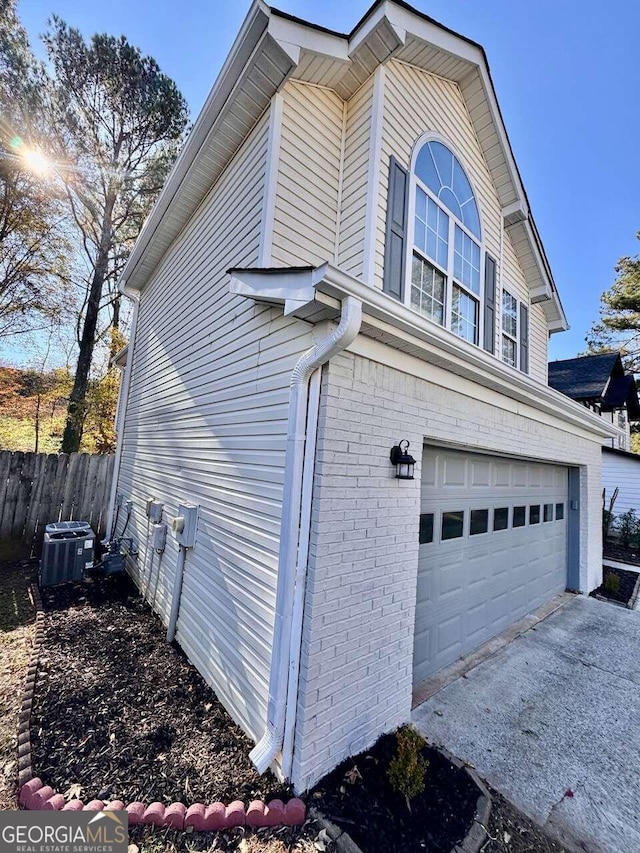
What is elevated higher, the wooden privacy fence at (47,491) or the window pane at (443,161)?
the window pane at (443,161)

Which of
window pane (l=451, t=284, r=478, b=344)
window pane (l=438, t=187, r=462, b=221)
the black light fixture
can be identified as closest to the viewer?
the black light fixture

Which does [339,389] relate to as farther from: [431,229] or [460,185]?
[460,185]

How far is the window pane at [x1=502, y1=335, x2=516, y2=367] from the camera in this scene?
20.2 feet

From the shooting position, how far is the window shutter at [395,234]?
3.69 meters

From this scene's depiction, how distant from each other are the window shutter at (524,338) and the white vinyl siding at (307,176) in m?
4.45

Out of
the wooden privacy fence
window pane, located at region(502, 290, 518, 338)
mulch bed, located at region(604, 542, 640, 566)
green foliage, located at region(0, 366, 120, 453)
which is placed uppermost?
window pane, located at region(502, 290, 518, 338)

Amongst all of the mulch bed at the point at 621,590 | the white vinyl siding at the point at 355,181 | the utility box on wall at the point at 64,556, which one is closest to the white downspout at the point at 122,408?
the utility box on wall at the point at 64,556

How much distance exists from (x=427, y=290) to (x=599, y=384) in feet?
36.0

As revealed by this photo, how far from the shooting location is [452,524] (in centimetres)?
418

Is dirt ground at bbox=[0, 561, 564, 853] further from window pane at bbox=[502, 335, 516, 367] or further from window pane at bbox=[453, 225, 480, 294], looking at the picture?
window pane at bbox=[502, 335, 516, 367]

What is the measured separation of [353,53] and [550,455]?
5825mm

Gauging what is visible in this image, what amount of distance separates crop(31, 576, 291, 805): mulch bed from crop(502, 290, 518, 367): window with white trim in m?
6.10

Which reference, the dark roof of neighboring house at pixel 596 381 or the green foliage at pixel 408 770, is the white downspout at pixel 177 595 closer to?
the green foliage at pixel 408 770

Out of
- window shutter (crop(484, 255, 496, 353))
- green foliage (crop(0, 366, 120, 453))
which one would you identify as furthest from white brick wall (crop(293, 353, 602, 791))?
green foliage (crop(0, 366, 120, 453))
